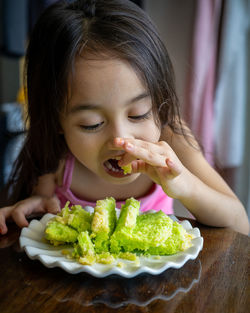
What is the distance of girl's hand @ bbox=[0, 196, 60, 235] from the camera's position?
0.89m

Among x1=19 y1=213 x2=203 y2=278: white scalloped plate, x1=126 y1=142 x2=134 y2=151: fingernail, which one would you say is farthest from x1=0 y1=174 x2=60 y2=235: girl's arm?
x1=126 y1=142 x2=134 y2=151: fingernail

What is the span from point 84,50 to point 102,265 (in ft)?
1.61

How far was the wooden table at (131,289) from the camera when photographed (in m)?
0.57

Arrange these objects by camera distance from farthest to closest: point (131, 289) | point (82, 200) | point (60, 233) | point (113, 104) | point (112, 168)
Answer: point (82, 200)
point (112, 168)
point (113, 104)
point (60, 233)
point (131, 289)

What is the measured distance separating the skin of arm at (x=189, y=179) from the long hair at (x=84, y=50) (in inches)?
Answer: 5.3

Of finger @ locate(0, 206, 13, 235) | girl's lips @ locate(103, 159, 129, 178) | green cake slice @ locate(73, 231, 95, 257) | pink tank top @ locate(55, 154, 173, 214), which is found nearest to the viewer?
green cake slice @ locate(73, 231, 95, 257)

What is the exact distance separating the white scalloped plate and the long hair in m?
0.35

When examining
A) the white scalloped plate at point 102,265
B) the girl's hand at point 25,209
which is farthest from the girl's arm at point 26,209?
the white scalloped plate at point 102,265

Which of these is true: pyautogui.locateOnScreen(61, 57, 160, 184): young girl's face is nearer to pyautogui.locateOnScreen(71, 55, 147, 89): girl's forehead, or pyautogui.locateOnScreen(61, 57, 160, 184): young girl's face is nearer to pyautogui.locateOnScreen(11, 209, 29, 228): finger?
pyautogui.locateOnScreen(71, 55, 147, 89): girl's forehead

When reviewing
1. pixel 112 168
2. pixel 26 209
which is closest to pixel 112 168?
pixel 112 168

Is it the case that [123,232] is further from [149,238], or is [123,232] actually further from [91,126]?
[91,126]

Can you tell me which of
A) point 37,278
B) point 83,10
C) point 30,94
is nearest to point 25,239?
point 37,278

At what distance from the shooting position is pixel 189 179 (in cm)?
90

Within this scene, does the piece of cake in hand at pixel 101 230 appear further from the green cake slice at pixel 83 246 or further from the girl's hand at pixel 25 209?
the girl's hand at pixel 25 209
